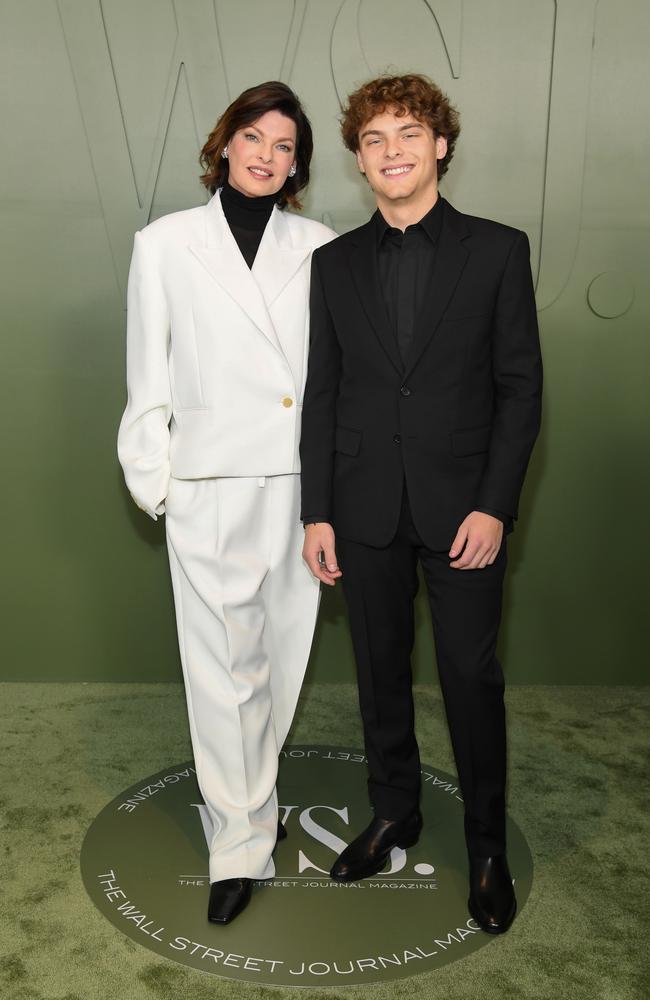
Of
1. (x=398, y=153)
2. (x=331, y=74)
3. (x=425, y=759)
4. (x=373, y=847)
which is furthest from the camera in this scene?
(x=331, y=74)

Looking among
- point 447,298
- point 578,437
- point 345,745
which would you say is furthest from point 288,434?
point 578,437

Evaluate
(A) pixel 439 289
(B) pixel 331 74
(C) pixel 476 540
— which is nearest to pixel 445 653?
(C) pixel 476 540

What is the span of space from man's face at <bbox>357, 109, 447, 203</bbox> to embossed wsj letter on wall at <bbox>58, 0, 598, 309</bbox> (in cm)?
124

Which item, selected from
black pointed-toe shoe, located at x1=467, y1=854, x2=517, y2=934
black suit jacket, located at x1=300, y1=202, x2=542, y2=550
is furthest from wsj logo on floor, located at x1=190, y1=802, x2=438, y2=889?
black suit jacket, located at x1=300, y1=202, x2=542, y2=550

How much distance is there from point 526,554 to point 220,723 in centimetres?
165

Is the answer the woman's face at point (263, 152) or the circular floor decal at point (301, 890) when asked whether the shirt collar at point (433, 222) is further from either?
the circular floor decal at point (301, 890)

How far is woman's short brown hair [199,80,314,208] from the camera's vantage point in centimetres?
231

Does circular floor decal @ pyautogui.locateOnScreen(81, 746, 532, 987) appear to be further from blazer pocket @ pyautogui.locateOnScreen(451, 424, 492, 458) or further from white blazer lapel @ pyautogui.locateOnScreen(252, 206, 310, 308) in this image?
white blazer lapel @ pyautogui.locateOnScreen(252, 206, 310, 308)

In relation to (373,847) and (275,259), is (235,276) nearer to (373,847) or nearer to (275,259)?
(275,259)

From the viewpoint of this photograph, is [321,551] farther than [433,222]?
Yes

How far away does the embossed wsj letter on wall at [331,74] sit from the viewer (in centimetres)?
335

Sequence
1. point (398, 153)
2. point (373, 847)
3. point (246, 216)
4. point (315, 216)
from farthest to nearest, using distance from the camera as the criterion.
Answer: point (315, 216) < point (373, 847) < point (246, 216) < point (398, 153)

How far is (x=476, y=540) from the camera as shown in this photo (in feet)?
7.36

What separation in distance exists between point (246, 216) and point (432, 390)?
62 cm
